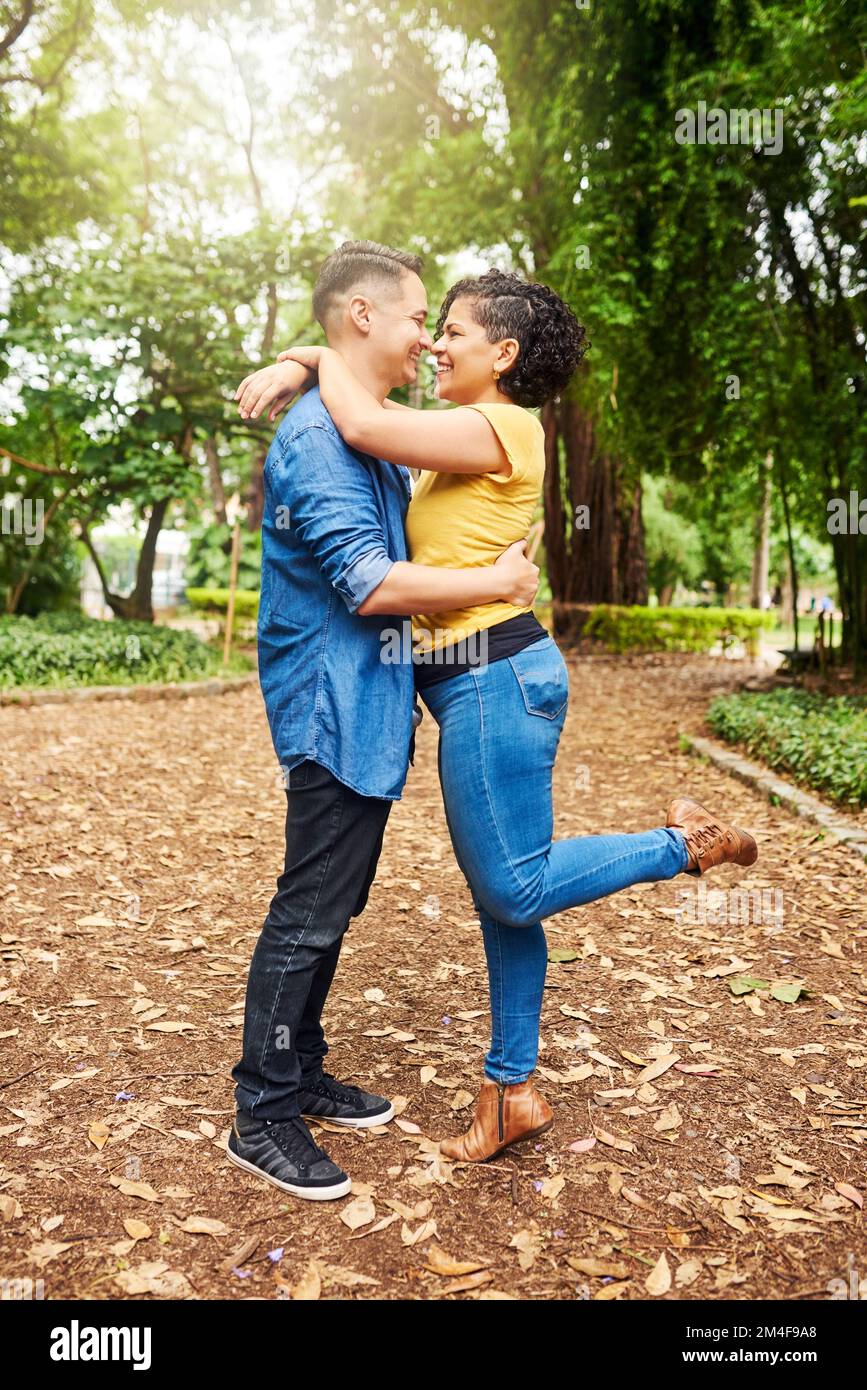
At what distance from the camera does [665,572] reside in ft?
85.4

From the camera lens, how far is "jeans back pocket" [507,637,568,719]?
226cm

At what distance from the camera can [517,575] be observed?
7.38 ft

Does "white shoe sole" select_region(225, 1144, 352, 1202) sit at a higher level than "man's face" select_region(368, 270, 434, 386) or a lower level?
lower

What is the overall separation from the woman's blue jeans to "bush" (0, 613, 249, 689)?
784 centimetres

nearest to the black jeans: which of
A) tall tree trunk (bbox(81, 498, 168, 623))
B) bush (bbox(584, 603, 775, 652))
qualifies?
tall tree trunk (bbox(81, 498, 168, 623))

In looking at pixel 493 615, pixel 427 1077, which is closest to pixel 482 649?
pixel 493 615

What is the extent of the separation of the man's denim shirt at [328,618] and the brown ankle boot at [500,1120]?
811mm

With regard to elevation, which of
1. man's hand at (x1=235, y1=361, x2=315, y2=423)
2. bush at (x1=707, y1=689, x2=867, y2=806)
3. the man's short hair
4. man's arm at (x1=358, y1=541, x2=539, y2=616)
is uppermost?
the man's short hair

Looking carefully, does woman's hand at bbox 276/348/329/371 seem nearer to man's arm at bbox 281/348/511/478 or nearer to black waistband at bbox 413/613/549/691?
man's arm at bbox 281/348/511/478

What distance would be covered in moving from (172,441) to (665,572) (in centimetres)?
1682

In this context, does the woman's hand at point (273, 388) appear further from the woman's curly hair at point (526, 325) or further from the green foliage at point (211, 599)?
the green foliage at point (211, 599)

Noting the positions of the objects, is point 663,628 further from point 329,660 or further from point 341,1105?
point 329,660

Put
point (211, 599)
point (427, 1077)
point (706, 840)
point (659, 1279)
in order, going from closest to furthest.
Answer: point (659, 1279)
point (706, 840)
point (427, 1077)
point (211, 599)

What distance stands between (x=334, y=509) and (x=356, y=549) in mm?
105
